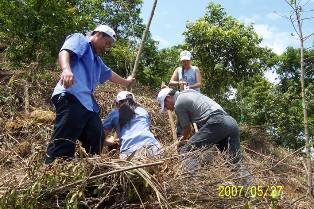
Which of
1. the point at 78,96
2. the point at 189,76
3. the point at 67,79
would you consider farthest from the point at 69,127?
the point at 189,76

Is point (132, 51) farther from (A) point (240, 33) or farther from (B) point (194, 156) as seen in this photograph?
(B) point (194, 156)

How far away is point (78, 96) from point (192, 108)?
1101 millimetres

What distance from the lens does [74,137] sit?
315 cm

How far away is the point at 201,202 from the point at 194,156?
1.47 ft

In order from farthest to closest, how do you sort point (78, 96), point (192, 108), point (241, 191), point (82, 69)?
point (192, 108) → point (82, 69) → point (78, 96) → point (241, 191)

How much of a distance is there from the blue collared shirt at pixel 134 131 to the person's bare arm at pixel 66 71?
0.84 metres

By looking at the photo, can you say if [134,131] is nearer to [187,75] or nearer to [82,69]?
[82,69]

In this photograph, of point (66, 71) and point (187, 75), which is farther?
point (187, 75)

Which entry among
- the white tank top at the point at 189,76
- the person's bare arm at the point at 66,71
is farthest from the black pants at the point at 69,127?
the white tank top at the point at 189,76

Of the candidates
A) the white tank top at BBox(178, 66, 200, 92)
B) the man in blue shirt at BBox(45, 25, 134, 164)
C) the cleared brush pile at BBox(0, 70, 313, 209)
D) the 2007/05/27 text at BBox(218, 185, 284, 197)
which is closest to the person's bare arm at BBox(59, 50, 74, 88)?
the man in blue shirt at BBox(45, 25, 134, 164)

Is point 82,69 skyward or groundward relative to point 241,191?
skyward

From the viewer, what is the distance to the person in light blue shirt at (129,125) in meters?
3.66

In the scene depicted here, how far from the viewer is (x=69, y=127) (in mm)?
3125

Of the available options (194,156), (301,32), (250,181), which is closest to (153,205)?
(194,156)
